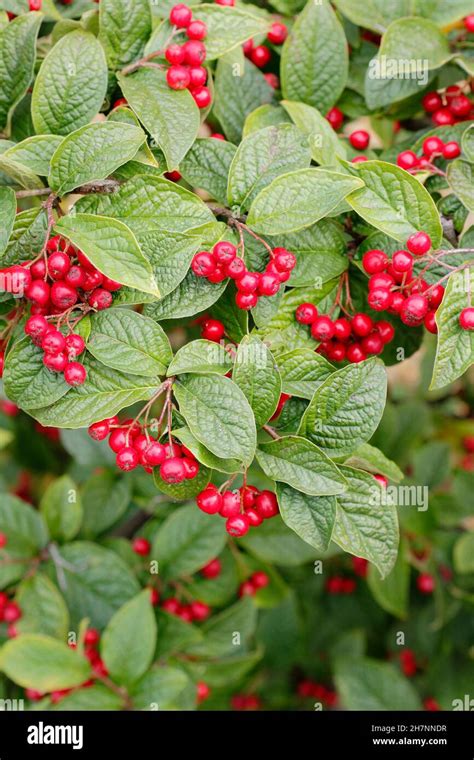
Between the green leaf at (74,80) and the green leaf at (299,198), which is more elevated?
the green leaf at (74,80)

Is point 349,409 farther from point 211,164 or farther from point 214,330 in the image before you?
point 211,164

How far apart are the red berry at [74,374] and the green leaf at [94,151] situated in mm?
262

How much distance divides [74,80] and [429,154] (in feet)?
2.03

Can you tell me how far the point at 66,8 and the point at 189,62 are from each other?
0.39m

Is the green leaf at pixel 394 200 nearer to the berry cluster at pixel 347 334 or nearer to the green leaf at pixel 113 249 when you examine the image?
the berry cluster at pixel 347 334

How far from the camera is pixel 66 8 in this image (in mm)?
1453

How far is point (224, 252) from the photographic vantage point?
43.3 inches

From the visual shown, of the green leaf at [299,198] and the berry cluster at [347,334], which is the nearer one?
the green leaf at [299,198]

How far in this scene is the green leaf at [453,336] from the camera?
1.09m

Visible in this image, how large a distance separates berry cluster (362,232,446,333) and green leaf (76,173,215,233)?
0.89 feet

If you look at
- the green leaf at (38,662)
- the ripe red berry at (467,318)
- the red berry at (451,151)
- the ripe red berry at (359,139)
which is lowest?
the green leaf at (38,662)

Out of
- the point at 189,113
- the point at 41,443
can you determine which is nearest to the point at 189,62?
the point at 189,113

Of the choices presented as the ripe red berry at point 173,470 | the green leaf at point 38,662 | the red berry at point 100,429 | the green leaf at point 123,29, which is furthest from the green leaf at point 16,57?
the green leaf at point 38,662

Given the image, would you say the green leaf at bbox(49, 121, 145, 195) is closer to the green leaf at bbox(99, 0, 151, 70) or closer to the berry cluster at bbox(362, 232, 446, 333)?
the green leaf at bbox(99, 0, 151, 70)
